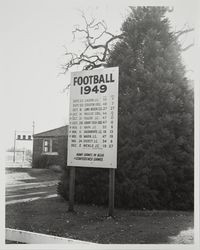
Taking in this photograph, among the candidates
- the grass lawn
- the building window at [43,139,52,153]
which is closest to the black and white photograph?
the grass lawn

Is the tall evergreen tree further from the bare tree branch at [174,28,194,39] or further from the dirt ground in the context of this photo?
the dirt ground

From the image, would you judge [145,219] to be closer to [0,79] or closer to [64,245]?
[64,245]

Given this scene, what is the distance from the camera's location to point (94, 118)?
5414mm

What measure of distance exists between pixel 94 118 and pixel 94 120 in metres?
0.03

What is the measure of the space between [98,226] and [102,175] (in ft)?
3.70

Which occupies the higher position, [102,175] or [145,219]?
[102,175]

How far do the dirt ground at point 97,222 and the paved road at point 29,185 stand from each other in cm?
7

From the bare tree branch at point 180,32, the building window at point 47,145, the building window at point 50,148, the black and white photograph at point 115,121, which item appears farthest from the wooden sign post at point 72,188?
the building window at point 50,148

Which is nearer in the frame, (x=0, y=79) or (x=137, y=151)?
(x=0, y=79)

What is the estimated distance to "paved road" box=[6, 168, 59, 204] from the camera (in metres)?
6.58

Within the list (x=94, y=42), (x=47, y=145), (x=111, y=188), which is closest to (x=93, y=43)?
(x=94, y=42)

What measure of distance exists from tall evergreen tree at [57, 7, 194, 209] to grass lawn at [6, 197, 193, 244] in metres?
0.33

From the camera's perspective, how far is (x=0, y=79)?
544cm

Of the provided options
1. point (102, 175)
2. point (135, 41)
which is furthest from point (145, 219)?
point (135, 41)
